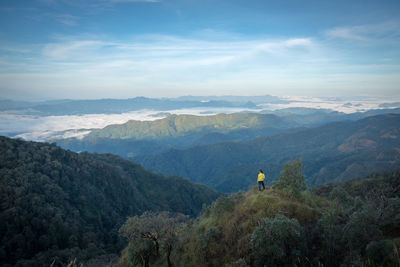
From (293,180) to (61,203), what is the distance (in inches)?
3605

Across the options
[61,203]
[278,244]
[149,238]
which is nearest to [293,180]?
[278,244]

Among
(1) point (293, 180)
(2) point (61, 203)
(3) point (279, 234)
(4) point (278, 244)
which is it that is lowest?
(2) point (61, 203)

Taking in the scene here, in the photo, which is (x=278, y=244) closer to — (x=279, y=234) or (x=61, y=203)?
(x=279, y=234)

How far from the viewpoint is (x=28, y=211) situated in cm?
7725

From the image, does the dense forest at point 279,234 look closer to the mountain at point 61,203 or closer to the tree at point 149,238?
the tree at point 149,238

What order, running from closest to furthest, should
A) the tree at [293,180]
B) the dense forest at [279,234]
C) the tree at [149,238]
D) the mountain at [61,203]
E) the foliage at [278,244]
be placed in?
the dense forest at [279,234] → the foliage at [278,244] → the tree at [149,238] → the tree at [293,180] → the mountain at [61,203]

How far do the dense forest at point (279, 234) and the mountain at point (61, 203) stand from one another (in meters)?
40.1

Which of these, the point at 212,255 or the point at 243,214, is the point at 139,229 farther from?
the point at 243,214

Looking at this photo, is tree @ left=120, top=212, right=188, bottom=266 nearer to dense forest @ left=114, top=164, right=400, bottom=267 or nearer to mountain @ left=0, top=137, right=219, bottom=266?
dense forest @ left=114, top=164, right=400, bottom=267

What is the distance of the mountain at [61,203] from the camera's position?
226ft

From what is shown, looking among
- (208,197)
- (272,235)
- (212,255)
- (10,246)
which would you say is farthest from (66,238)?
(208,197)

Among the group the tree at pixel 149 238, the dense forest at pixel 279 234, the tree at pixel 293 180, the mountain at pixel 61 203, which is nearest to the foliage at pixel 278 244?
the dense forest at pixel 279 234

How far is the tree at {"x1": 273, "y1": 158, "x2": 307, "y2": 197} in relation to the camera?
2614 centimetres

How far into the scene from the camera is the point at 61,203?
9088 centimetres
